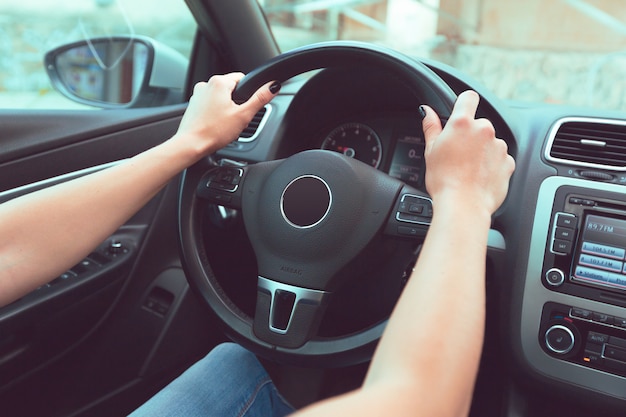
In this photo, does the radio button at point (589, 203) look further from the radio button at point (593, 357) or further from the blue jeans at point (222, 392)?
the blue jeans at point (222, 392)

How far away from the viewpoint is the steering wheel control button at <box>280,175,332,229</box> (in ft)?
3.52

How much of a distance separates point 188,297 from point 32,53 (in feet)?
2.96

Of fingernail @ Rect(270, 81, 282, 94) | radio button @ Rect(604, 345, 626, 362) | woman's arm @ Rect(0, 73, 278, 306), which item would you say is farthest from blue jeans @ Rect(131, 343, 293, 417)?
radio button @ Rect(604, 345, 626, 362)

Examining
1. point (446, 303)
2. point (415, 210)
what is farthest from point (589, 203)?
point (446, 303)

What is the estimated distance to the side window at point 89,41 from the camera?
1.72 meters

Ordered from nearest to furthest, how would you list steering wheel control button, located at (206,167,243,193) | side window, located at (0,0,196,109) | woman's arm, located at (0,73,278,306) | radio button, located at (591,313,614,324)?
1. woman's arm, located at (0,73,278,306)
2. radio button, located at (591,313,614,324)
3. steering wheel control button, located at (206,167,243,193)
4. side window, located at (0,0,196,109)

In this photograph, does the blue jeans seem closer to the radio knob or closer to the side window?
the radio knob

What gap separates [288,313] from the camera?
42.7 inches

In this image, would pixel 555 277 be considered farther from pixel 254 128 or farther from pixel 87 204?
pixel 87 204

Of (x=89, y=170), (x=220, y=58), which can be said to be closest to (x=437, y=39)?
(x=220, y=58)

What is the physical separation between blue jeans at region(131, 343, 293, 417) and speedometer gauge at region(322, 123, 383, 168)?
1.75 feet

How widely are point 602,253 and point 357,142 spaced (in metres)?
0.60

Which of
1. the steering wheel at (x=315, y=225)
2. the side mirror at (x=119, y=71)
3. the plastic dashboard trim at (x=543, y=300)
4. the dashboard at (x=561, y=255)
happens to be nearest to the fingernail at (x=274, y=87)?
the steering wheel at (x=315, y=225)

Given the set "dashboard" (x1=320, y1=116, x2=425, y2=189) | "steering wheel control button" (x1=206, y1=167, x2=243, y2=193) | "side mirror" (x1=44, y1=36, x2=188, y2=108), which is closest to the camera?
"steering wheel control button" (x1=206, y1=167, x2=243, y2=193)
